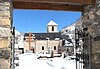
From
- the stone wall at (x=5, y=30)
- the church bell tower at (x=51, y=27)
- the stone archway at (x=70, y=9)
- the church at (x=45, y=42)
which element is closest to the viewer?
the stone wall at (x=5, y=30)

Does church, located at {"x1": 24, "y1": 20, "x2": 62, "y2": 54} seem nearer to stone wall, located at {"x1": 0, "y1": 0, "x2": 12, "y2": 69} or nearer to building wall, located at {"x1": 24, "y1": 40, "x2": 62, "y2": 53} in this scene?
building wall, located at {"x1": 24, "y1": 40, "x2": 62, "y2": 53}

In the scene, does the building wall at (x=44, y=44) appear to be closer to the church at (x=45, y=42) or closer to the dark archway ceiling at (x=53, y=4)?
the church at (x=45, y=42)

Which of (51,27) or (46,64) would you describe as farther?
(51,27)

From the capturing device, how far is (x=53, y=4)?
7.33 m

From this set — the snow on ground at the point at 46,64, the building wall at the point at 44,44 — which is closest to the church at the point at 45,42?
the building wall at the point at 44,44

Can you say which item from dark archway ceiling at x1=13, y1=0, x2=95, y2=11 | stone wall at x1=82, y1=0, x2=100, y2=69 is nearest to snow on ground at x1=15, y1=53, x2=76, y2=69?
dark archway ceiling at x1=13, y1=0, x2=95, y2=11

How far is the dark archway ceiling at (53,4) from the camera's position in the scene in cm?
710

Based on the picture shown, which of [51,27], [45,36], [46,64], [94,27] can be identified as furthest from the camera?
[51,27]

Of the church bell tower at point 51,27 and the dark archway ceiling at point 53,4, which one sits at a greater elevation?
the church bell tower at point 51,27

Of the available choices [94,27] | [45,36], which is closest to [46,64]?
[94,27]

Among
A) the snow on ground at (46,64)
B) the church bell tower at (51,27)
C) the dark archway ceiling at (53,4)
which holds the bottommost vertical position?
the snow on ground at (46,64)

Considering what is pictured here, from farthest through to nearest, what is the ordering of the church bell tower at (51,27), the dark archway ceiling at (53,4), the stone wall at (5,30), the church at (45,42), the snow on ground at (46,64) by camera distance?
the church bell tower at (51,27)
the church at (45,42)
the snow on ground at (46,64)
the dark archway ceiling at (53,4)
the stone wall at (5,30)

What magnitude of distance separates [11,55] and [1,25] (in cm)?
100

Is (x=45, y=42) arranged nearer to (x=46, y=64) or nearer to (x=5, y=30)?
(x=46, y=64)
